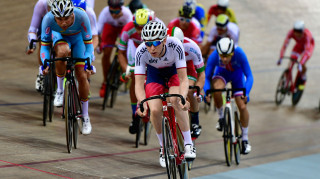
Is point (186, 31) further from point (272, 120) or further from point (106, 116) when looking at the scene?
point (272, 120)

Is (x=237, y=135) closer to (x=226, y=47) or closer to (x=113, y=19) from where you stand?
(x=226, y=47)

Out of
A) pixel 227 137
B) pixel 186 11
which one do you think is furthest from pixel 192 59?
pixel 186 11

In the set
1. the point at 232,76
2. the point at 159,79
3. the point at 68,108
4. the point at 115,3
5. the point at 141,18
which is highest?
the point at 115,3

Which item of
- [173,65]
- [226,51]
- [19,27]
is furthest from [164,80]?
[19,27]

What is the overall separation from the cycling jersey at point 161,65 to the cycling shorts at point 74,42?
1067 mm

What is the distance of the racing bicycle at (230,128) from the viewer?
661 centimetres

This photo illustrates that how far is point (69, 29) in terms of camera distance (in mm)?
5910

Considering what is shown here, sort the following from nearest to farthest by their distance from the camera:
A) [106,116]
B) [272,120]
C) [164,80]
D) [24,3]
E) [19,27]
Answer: [164,80] < [106,116] < [272,120] < [19,27] < [24,3]

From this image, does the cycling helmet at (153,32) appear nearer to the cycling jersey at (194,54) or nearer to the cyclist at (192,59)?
the cyclist at (192,59)

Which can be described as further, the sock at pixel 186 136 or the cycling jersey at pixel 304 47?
the cycling jersey at pixel 304 47

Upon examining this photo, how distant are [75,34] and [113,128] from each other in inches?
81.2

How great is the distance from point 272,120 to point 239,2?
8.46 meters

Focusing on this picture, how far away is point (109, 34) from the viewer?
8852 mm

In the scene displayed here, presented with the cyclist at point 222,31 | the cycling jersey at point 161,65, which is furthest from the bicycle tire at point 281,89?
the cycling jersey at point 161,65
